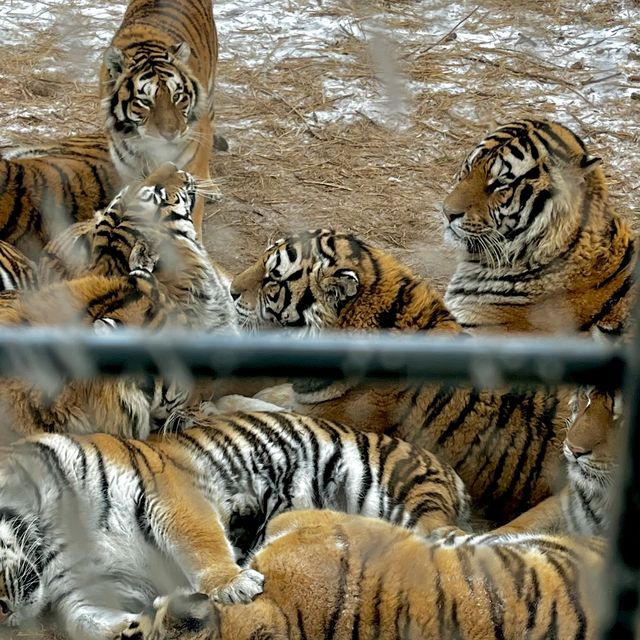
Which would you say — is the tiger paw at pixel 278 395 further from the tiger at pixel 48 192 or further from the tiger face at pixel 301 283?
the tiger at pixel 48 192

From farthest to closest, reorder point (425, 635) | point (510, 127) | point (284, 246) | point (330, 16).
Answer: point (330, 16) < point (510, 127) < point (284, 246) < point (425, 635)

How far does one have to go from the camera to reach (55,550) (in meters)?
2.09

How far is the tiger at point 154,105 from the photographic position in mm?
3553

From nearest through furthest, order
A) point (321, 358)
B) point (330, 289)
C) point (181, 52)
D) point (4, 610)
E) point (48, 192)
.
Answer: point (321, 358)
point (4, 610)
point (330, 289)
point (48, 192)
point (181, 52)

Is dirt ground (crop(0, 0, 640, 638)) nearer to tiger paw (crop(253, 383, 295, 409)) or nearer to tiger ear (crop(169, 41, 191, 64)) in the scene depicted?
tiger ear (crop(169, 41, 191, 64))

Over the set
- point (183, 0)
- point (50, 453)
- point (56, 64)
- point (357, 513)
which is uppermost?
point (183, 0)

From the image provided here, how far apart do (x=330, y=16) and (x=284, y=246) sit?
7.90 ft

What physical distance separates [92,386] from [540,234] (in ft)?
4.25

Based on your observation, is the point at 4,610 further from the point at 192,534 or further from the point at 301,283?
the point at 301,283

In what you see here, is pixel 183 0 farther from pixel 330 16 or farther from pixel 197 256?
pixel 197 256

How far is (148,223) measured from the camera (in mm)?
2904

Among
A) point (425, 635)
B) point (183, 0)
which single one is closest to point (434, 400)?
point (425, 635)

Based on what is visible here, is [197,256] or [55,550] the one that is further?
[197,256]

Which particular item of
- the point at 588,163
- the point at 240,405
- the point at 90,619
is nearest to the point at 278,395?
the point at 240,405
